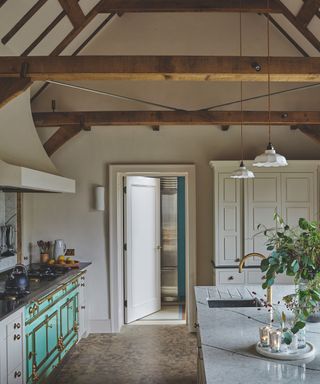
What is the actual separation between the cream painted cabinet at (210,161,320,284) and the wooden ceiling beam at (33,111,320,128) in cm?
59

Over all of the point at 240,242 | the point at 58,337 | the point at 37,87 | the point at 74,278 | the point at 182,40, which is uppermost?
the point at 182,40

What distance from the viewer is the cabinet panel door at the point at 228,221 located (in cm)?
530

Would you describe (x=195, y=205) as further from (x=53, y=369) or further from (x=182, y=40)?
(x=53, y=369)

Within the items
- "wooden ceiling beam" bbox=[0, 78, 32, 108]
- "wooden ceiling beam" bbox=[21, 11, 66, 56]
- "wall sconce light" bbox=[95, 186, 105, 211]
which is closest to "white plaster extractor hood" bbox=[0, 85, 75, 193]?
"wooden ceiling beam" bbox=[0, 78, 32, 108]

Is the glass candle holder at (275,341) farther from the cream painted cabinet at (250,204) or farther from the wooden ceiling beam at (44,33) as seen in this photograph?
the wooden ceiling beam at (44,33)

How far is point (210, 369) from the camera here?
6.40ft

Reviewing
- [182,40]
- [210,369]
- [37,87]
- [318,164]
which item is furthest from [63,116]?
[210,369]

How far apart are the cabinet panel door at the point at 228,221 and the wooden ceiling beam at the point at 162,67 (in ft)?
7.55

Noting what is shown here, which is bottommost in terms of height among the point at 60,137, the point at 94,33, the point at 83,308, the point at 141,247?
the point at 83,308

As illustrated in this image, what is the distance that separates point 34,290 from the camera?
3734mm

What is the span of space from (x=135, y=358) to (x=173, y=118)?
9.14ft

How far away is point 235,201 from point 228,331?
292 centimetres

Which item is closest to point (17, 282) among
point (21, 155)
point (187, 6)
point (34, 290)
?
point (34, 290)

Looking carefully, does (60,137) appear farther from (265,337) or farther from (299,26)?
(265,337)
